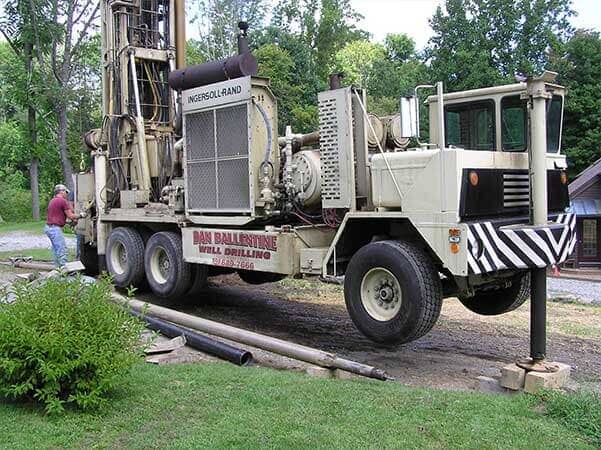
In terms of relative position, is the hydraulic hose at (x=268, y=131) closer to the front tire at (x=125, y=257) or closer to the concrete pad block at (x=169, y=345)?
the concrete pad block at (x=169, y=345)

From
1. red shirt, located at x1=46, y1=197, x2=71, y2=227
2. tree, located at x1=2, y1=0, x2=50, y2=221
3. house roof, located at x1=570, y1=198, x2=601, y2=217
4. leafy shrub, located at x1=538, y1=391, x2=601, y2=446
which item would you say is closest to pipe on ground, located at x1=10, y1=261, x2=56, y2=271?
red shirt, located at x1=46, y1=197, x2=71, y2=227

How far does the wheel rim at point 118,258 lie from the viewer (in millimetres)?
11359

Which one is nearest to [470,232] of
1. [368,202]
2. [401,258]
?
[401,258]

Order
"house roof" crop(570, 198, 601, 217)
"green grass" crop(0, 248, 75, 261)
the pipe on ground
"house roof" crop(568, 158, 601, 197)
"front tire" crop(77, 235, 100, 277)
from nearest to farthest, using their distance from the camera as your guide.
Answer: "front tire" crop(77, 235, 100, 277) → the pipe on ground → "green grass" crop(0, 248, 75, 261) → "house roof" crop(568, 158, 601, 197) → "house roof" crop(570, 198, 601, 217)

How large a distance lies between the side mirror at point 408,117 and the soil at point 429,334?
2379 millimetres

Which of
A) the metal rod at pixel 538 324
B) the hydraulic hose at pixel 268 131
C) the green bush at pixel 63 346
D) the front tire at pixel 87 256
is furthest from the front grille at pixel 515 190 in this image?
the front tire at pixel 87 256

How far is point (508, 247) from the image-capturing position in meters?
6.60

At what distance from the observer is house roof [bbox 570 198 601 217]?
23109mm

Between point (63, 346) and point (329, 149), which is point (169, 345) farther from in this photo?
point (329, 149)

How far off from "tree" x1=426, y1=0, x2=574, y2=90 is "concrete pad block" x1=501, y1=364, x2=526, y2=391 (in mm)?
29336

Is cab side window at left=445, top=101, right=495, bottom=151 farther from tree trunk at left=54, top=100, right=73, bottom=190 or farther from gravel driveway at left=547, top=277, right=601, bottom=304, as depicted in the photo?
tree trunk at left=54, top=100, right=73, bottom=190

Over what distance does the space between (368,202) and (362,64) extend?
2027 inches

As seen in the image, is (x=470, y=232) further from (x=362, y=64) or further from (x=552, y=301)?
(x=362, y=64)

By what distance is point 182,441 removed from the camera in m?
4.45
